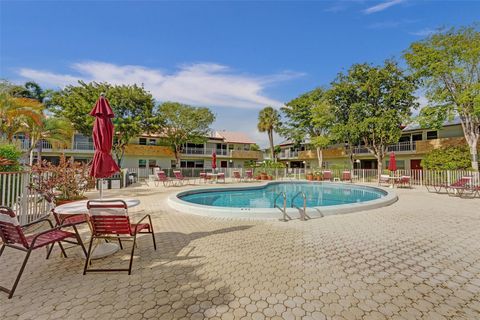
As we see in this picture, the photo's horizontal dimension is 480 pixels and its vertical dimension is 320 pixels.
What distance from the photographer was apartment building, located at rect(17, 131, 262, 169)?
89.0 ft

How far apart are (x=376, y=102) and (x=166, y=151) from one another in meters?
26.2

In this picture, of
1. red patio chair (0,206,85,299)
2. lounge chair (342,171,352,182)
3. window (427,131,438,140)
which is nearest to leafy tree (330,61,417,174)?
lounge chair (342,171,352,182)

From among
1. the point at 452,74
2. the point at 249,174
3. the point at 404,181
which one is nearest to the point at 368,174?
the point at 404,181

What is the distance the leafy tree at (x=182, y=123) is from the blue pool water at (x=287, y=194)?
1451 centimetres

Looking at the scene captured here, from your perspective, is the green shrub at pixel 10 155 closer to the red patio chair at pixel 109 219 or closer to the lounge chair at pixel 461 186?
the red patio chair at pixel 109 219

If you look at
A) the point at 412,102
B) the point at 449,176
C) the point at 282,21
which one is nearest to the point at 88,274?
the point at 282,21

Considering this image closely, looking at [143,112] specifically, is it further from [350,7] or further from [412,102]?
[412,102]

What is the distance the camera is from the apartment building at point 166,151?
27125 millimetres

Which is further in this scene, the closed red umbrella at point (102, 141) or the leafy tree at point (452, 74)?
the leafy tree at point (452, 74)

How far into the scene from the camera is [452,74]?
1652 centimetres

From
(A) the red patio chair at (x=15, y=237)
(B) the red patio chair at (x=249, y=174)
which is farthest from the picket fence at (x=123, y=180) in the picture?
(A) the red patio chair at (x=15, y=237)

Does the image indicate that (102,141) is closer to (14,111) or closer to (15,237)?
(15,237)

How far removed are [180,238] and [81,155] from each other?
29.9 metres

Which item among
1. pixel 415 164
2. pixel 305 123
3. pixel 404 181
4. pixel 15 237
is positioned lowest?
pixel 404 181
